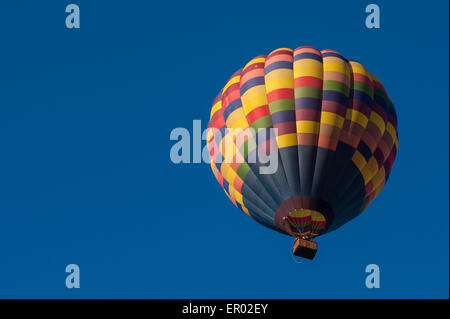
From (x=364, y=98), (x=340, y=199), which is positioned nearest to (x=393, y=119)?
(x=364, y=98)

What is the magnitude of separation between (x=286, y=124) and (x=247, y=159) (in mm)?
1455

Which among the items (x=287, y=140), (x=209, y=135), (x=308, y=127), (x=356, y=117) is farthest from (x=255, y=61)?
(x=356, y=117)

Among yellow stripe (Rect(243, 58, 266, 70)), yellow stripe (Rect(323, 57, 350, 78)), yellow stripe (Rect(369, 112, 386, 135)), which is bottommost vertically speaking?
yellow stripe (Rect(369, 112, 386, 135))

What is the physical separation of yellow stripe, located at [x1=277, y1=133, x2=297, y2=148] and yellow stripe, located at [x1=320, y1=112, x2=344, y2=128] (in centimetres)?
92

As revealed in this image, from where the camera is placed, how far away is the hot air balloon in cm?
3030

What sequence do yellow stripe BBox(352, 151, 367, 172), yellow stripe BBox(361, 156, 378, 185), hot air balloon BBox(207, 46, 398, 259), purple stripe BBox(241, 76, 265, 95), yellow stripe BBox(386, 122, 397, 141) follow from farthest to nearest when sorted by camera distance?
yellow stripe BBox(386, 122, 397, 141) → purple stripe BBox(241, 76, 265, 95) → yellow stripe BBox(361, 156, 378, 185) → yellow stripe BBox(352, 151, 367, 172) → hot air balloon BBox(207, 46, 398, 259)

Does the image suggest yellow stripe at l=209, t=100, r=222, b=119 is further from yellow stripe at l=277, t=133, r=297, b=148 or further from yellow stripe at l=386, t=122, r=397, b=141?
yellow stripe at l=386, t=122, r=397, b=141

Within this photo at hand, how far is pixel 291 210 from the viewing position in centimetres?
3027

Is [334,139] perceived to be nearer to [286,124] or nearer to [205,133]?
[286,124]

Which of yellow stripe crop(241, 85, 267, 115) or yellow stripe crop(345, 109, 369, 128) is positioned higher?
yellow stripe crop(241, 85, 267, 115)

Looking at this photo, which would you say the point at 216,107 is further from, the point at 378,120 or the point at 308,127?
the point at 378,120

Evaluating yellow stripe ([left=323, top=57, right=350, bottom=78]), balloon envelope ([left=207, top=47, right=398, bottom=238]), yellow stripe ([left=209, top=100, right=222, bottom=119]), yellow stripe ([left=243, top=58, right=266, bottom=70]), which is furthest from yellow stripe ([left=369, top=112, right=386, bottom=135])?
yellow stripe ([left=209, top=100, right=222, bottom=119])

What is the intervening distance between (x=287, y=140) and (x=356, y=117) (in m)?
2.12

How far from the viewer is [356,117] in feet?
102
